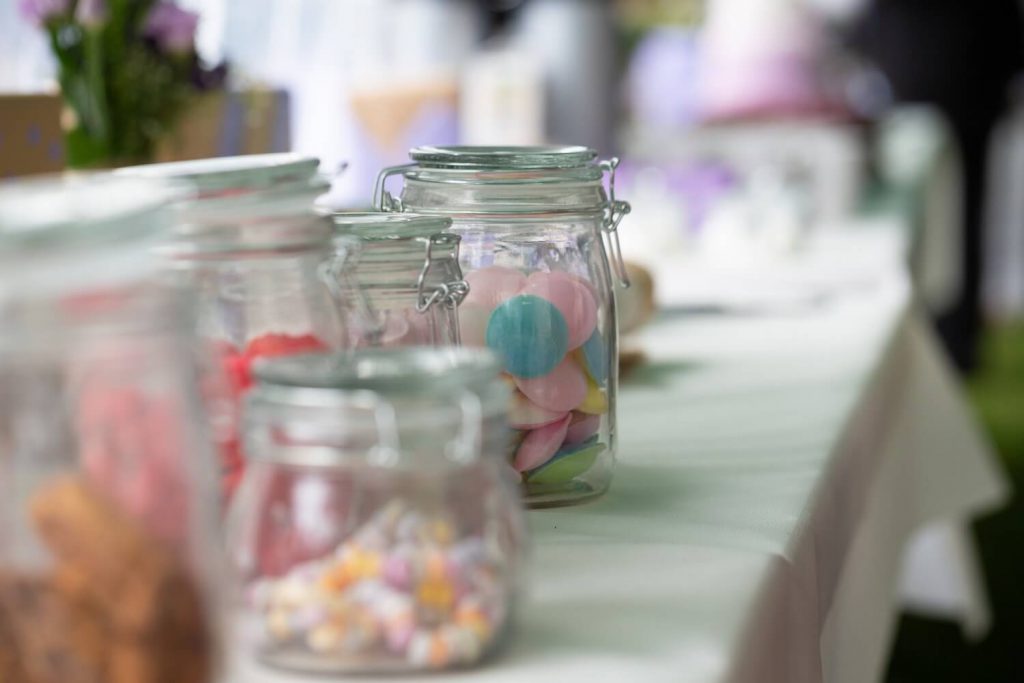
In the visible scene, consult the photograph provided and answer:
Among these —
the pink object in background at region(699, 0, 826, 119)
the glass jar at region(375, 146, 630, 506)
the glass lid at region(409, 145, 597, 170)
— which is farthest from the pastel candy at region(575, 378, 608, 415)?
the pink object in background at region(699, 0, 826, 119)

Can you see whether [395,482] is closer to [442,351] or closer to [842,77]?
[442,351]

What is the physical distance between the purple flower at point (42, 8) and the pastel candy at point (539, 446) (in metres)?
0.73

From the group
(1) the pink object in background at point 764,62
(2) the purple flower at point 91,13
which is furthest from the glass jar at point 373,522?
(1) the pink object in background at point 764,62

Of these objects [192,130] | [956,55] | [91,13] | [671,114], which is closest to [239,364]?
[91,13]

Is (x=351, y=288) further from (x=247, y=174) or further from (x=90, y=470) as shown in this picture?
(x=90, y=470)

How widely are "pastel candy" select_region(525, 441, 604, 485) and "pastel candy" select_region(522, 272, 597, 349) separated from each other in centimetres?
5

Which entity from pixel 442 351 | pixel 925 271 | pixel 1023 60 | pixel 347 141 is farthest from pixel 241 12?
pixel 1023 60

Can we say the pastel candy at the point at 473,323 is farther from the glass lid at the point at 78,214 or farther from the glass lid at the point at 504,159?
the glass lid at the point at 78,214

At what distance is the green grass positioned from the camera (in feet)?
7.20

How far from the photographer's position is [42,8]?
3.84 feet

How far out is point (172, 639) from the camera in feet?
1.23

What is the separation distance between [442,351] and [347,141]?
73.6 inches

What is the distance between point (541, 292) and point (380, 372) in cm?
21

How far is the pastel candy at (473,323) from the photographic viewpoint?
2.18ft
